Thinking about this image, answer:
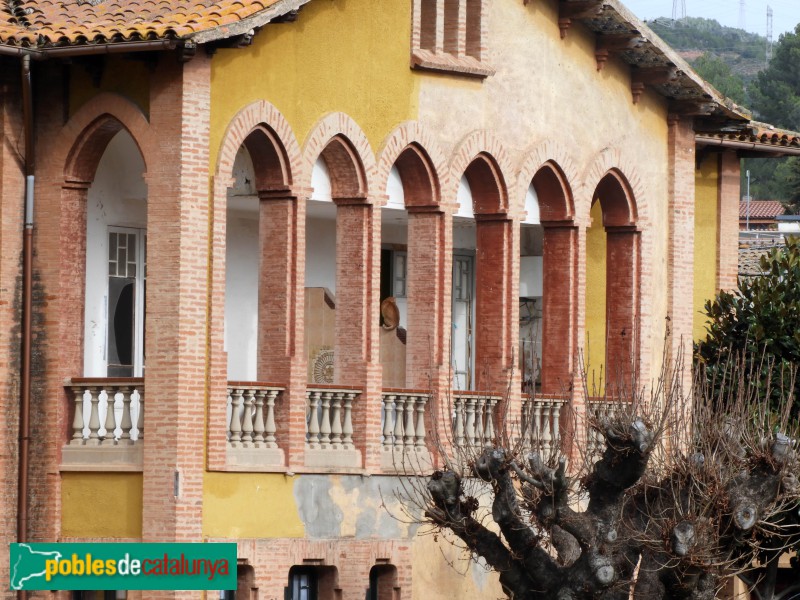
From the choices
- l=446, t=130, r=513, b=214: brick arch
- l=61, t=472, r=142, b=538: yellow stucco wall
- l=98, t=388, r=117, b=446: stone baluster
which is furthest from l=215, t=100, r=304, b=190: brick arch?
l=61, t=472, r=142, b=538: yellow stucco wall

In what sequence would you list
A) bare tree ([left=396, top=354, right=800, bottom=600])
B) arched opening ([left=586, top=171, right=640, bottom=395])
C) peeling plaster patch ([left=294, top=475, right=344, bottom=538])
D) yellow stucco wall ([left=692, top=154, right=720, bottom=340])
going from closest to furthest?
1. bare tree ([left=396, top=354, right=800, bottom=600])
2. peeling plaster patch ([left=294, top=475, right=344, bottom=538])
3. arched opening ([left=586, top=171, right=640, bottom=395])
4. yellow stucco wall ([left=692, top=154, right=720, bottom=340])

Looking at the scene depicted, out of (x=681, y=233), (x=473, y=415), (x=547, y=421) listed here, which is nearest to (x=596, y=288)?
(x=681, y=233)

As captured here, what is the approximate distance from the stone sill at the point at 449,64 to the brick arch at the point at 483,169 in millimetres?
799

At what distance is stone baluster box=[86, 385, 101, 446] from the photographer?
22.8 m

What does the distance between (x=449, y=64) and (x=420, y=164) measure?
1326 mm

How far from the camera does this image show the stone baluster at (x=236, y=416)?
22984mm

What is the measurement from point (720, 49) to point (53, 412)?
411 ft

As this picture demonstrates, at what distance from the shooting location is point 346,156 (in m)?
24.5

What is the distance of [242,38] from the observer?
2222 centimetres

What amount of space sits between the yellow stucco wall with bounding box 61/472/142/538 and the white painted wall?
1.78m

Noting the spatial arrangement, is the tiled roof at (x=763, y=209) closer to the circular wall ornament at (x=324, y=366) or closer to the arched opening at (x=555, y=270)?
the arched opening at (x=555, y=270)

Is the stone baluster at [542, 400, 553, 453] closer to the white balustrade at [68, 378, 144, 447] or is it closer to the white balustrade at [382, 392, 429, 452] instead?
the white balustrade at [382, 392, 429, 452]

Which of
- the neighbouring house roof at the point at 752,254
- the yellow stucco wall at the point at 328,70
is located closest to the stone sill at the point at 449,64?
the yellow stucco wall at the point at 328,70

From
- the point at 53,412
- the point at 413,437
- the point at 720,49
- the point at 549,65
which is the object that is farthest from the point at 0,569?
the point at 720,49
